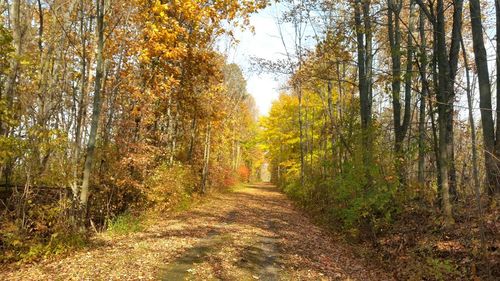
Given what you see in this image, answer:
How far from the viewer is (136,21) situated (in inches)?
484

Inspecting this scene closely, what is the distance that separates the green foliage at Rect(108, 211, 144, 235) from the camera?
32.3ft

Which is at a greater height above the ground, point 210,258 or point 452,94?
point 452,94

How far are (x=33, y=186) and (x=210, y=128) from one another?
47.2 ft

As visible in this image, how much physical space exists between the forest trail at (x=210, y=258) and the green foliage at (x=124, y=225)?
0.32 m

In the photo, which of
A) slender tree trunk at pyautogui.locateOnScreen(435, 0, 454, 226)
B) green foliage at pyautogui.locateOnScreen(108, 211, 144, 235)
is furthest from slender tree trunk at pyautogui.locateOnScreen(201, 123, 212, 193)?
slender tree trunk at pyautogui.locateOnScreen(435, 0, 454, 226)

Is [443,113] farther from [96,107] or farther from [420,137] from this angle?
[96,107]

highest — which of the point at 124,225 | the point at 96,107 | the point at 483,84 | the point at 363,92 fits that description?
the point at 363,92

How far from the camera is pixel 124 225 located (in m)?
10.2

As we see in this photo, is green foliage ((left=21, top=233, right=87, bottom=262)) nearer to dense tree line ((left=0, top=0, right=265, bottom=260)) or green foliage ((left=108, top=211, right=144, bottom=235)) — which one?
dense tree line ((left=0, top=0, right=265, bottom=260))

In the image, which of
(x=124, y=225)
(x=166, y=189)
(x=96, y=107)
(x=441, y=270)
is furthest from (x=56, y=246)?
(x=441, y=270)

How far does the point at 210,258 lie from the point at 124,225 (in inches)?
134

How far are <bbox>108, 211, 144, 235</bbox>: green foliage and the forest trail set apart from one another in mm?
316

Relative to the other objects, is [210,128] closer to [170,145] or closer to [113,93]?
[170,145]

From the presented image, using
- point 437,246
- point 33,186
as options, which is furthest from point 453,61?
Result: point 33,186
